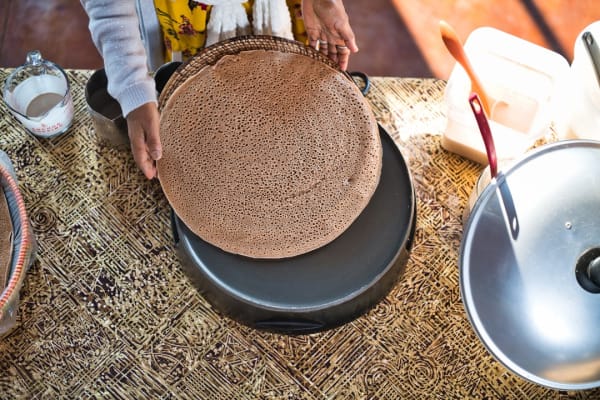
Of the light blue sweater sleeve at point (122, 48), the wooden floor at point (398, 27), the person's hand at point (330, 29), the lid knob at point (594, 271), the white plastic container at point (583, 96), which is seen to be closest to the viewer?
the lid knob at point (594, 271)

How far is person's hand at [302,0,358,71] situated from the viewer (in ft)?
3.45

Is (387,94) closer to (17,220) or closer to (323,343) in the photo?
(323,343)

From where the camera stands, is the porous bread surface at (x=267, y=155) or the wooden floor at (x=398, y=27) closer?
the porous bread surface at (x=267, y=155)

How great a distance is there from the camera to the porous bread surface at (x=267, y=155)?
99 centimetres

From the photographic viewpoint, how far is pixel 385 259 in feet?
3.40

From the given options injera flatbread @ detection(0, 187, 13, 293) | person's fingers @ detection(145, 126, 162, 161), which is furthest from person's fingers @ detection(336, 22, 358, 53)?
injera flatbread @ detection(0, 187, 13, 293)

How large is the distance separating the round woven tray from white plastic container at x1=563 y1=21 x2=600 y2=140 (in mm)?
502

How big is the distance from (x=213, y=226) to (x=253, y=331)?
0.24m

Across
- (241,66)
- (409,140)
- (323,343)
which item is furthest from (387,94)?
(323,343)

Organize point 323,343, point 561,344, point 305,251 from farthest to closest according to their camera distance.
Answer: point 323,343, point 305,251, point 561,344

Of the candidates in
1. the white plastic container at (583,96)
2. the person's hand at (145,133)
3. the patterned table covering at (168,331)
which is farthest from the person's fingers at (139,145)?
the white plastic container at (583,96)

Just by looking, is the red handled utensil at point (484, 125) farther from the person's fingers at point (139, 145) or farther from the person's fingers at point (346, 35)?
the person's fingers at point (139, 145)

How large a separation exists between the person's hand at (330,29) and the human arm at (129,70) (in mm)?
306

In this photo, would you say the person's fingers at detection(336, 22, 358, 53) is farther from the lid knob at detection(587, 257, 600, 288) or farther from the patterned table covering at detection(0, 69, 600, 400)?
the lid knob at detection(587, 257, 600, 288)
